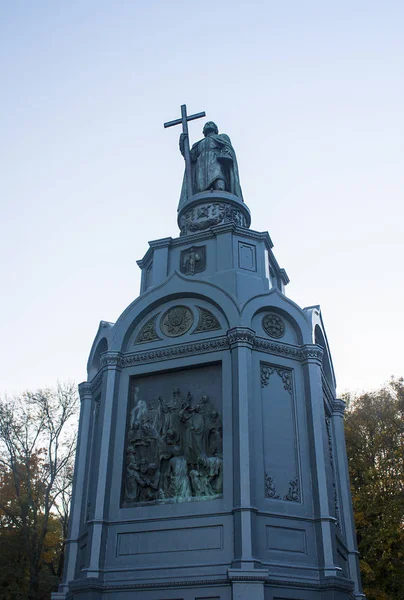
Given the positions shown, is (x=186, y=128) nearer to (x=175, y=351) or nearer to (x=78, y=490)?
(x=175, y=351)

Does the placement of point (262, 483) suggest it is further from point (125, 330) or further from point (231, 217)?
point (231, 217)

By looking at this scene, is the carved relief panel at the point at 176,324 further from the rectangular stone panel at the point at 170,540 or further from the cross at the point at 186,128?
the cross at the point at 186,128

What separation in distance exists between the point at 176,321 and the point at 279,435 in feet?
12.9

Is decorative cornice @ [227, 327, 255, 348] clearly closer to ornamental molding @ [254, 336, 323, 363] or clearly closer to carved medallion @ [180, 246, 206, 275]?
ornamental molding @ [254, 336, 323, 363]

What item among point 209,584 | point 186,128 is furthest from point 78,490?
point 186,128

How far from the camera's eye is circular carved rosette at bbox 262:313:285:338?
15055mm

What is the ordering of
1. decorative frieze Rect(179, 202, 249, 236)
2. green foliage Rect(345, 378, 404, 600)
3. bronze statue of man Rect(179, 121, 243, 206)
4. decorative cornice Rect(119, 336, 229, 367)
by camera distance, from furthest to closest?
green foliage Rect(345, 378, 404, 600) < bronze statue of man Rect(179, 121, 243, 206) < decorative frieze Rect(179, 202, 249, 236) < decorative cornice Rect(119, 336, 229, 367)

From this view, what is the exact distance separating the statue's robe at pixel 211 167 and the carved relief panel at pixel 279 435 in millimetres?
7524

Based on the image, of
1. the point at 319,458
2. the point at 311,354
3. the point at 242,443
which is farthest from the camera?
the point at 311,354

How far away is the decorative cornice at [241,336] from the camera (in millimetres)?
14133

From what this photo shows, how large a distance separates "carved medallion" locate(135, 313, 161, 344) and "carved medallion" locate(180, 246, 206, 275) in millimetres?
1726

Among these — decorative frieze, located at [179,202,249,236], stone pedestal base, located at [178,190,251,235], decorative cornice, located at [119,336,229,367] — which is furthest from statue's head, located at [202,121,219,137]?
decorative cornice, located at [119,336,229,367]

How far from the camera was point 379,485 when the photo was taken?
23.9 meters

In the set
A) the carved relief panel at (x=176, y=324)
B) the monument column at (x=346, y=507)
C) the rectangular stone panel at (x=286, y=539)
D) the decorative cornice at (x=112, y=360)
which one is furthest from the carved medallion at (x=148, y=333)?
the monument column at (x=346, y=507)
